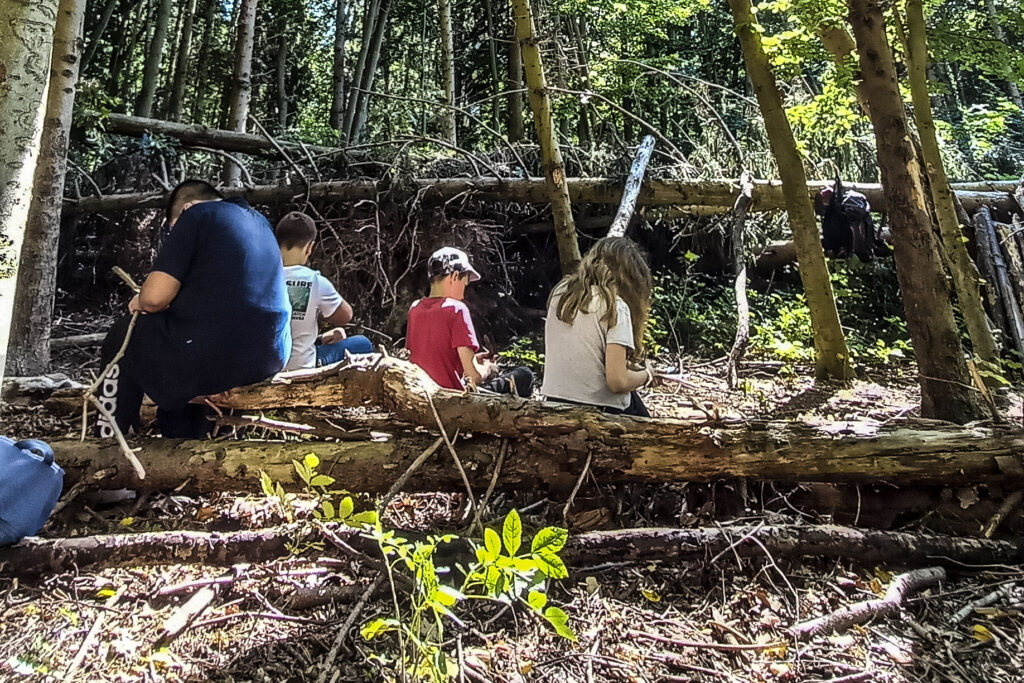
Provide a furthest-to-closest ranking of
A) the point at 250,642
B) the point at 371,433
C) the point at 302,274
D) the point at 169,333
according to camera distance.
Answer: the point at 302,274 < the point at 371,433 < the point at 169,333 < the point at 250,642

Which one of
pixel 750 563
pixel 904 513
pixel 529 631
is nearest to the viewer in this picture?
pixel 529 631

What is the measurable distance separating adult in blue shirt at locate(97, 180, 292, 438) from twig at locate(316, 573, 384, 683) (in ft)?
4.69

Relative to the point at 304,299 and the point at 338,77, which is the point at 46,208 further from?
the point at 338,77

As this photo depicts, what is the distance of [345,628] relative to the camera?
1.88 metres

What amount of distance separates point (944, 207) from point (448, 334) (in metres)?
4.01

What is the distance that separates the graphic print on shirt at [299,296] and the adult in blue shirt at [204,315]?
0.74 m

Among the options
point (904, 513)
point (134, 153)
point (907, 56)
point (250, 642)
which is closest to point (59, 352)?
point (134, 153)

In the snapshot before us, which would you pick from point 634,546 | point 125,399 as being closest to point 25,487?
point 125,399

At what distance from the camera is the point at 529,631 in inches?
79.3

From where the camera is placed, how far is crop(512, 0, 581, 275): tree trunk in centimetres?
503

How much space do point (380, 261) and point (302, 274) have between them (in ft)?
10.3

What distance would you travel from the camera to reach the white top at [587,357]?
3086 millimetres

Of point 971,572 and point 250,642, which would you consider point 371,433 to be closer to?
point 250,642

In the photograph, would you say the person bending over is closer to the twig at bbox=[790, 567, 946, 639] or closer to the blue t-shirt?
the twig at bbox=[790, 567, 946, 639]
